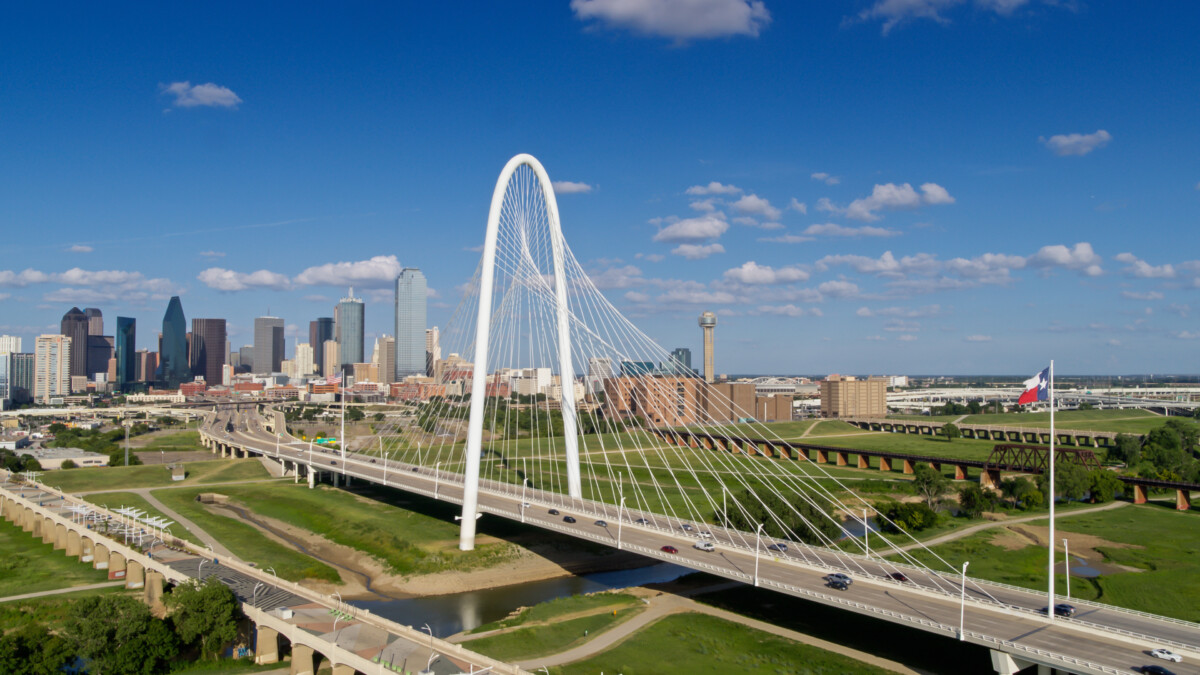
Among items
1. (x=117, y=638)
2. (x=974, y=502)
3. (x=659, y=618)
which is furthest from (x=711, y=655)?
(x=974, y=502)

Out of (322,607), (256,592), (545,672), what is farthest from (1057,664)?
(256,592)

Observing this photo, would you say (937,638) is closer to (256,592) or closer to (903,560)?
(903,560)

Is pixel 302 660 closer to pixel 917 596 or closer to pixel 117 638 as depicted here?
pixel 117 638

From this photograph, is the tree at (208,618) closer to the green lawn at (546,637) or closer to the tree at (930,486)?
the green lawn at (546,637)

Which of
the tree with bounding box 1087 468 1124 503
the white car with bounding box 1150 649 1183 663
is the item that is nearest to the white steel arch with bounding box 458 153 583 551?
the white car with bounding box 1150 649 1183 663

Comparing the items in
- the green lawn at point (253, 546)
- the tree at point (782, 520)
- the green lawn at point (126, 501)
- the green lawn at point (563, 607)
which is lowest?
the green lawn at point (253, 546)

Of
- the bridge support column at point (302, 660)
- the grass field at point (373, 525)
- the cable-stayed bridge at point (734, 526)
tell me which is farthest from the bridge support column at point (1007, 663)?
the grass field at point (373, 525)
